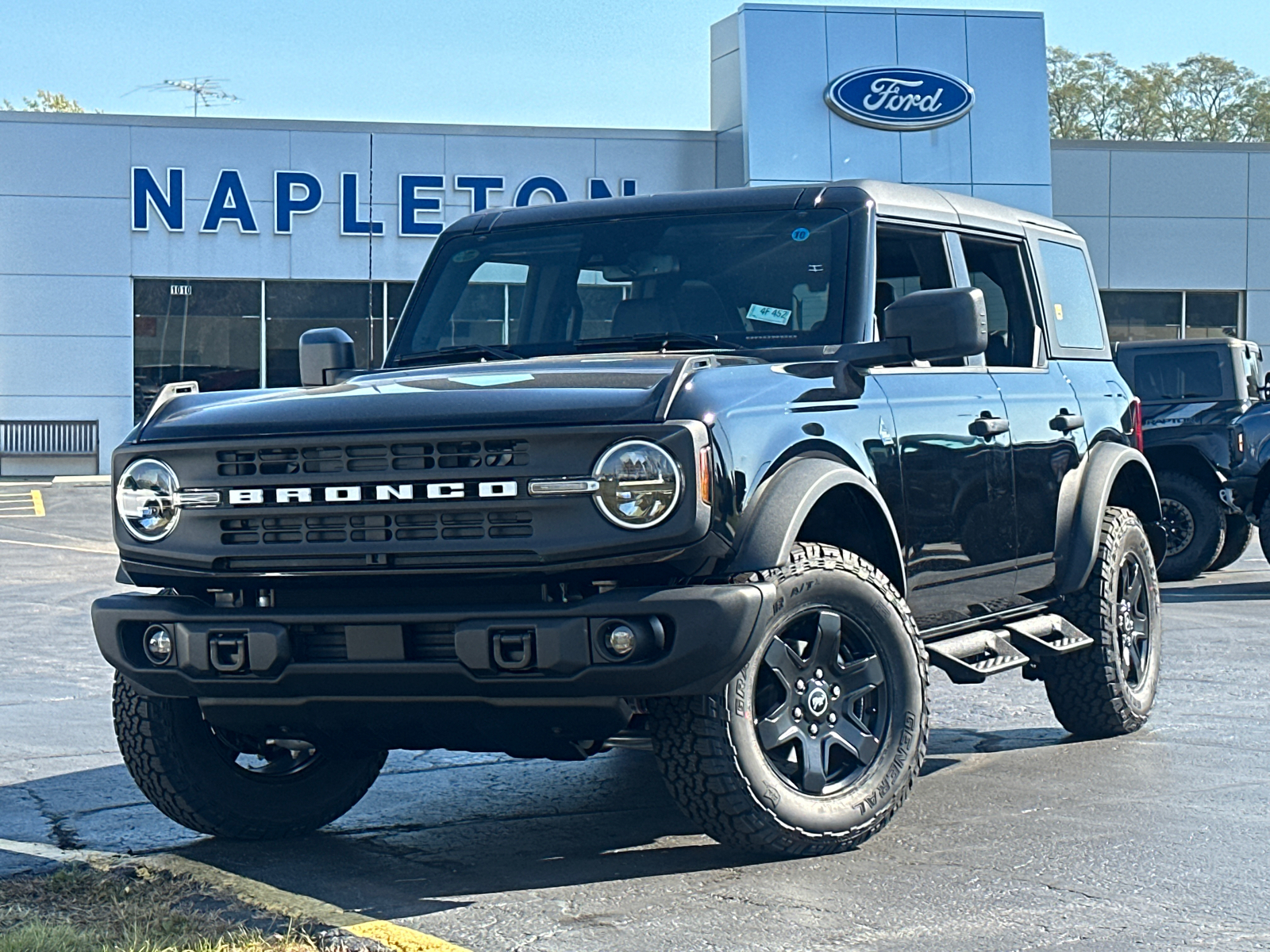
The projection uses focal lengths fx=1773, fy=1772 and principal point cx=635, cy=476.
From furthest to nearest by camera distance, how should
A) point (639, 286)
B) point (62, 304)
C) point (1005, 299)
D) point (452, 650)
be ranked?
1. point (62, 304)
2. point (1005, 299)
3. point (639, 286)
4. point (452, 650)

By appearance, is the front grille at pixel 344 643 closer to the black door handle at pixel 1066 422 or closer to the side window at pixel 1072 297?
the black door handle at pixel 1066 422

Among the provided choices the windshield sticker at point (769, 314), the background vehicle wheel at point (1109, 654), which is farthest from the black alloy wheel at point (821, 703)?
the background vehicle wheel at point (1109, 654)

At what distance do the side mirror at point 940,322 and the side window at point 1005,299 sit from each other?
4.41ft

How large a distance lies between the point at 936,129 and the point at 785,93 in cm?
282

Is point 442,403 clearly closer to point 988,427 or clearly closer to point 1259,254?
point 988,427

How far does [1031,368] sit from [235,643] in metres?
3.38

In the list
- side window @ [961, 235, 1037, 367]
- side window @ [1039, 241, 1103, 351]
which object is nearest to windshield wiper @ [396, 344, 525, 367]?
side window @ [961, 235, 1037, 367]

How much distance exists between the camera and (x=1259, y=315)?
3394 centimetres

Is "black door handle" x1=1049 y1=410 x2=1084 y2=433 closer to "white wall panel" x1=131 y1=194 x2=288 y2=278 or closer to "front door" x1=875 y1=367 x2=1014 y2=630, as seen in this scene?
"front door" x1=875 y1=367 x2=1014 y2=630

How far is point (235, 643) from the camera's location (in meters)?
4.66

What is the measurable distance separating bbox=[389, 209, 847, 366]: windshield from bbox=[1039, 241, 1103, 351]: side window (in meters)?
1.61

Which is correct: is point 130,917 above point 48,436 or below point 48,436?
below

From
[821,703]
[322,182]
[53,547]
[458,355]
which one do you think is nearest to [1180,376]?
[458,355]

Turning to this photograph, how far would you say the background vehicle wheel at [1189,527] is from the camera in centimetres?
1454
